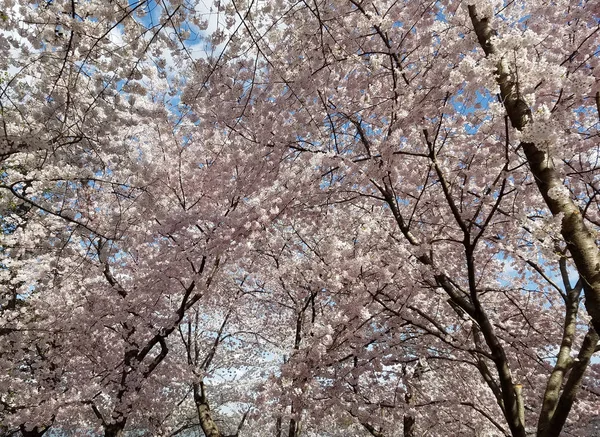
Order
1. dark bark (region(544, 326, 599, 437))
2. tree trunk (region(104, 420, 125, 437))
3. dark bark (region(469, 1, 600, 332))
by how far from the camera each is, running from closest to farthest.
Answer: dark bark (region(469, 1, 600, 332))
dark bark (region(544, 326, 599, 437))
tree trunk (region(104, 420, 125, 437))

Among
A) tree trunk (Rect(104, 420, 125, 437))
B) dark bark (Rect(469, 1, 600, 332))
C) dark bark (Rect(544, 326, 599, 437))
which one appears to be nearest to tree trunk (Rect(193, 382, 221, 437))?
tree trunk (Rect(104, 420, 125, 437))

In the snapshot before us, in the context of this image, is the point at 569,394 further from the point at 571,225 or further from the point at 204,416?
Answer: the point at 204,416

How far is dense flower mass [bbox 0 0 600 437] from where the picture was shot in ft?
12.7

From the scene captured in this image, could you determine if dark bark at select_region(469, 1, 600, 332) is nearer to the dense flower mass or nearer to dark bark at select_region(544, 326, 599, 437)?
the dense flower mass

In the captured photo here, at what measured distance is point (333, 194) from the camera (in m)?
5.87

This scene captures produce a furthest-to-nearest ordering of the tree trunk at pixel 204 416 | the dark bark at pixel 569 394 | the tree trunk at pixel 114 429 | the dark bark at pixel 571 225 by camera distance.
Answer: the tree trunk at pixel 204 416 < the tree trunk at pixel 114 429 < the dark bark at pixel 569 394 < the dark bark at pixel 571 225

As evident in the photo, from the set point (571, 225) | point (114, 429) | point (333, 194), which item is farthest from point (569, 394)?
point (114, 429)

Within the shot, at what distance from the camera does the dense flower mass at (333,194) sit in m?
3.87

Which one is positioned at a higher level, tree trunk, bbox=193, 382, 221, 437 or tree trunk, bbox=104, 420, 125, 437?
tree trunk, bbox=193, 382, 221, 437

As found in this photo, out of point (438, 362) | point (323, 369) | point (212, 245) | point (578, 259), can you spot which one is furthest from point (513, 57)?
point (438, 362)

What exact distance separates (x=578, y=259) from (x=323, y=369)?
436 centimetres

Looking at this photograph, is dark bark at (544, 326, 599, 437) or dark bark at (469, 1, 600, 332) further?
dark bark at (544, 326, 599, 437)

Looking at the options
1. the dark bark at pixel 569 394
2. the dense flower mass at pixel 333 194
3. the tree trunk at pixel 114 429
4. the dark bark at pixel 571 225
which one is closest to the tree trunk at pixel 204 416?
the dense flower mass at pixel 333 194

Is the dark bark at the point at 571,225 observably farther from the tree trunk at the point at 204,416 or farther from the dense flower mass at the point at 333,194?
the tree trunk at the point at 204,416
